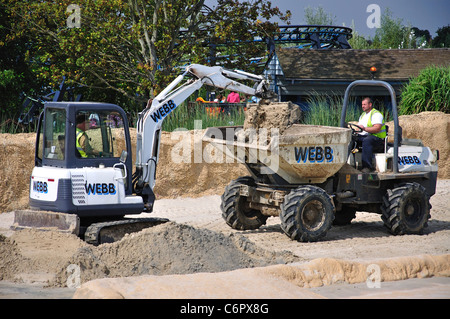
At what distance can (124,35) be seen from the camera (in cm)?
1723

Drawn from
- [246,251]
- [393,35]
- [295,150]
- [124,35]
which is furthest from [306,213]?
[393,35]

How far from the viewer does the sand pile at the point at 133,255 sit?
7429mm

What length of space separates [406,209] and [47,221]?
6.01m

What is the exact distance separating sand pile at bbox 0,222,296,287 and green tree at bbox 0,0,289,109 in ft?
27.3

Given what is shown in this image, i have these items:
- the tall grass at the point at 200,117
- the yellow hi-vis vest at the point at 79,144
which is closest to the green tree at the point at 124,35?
the tall grass at the point at 200,117

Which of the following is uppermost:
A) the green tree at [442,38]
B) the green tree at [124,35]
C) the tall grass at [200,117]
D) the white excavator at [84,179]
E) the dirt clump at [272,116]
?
the green tree at [442,38]

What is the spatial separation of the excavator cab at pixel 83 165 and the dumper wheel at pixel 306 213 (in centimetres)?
230

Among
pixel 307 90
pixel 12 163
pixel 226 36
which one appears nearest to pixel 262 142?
pixel 12 163

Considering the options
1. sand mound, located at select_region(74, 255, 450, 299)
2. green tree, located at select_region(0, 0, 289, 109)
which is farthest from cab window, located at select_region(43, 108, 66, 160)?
green tree, located at select_region(0, 0, 289, 109)

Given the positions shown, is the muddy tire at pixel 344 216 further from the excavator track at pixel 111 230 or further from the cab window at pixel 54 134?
the cab window at pixel 54 134

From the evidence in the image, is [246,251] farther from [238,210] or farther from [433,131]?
[433,131]

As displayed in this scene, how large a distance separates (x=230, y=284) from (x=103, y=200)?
3.10 m

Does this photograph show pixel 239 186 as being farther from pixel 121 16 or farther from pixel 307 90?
pixel 307 90

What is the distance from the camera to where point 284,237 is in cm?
1028
